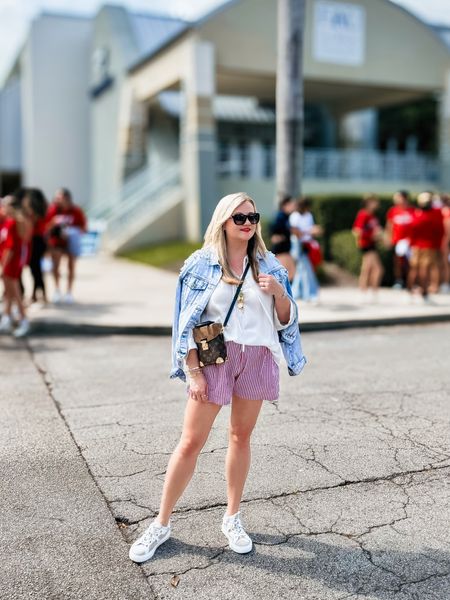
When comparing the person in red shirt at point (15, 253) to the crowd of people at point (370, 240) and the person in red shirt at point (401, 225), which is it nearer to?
the crowd of people at point (370, 240)

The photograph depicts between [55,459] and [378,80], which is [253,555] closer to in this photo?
[55,459]

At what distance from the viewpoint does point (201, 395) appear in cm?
338

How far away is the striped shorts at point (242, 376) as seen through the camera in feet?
11.2

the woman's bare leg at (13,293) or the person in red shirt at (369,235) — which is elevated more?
the person in red shirt at (369,235)

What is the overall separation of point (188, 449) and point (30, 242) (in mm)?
8042

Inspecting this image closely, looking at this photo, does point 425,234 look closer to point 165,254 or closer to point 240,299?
point 240,299

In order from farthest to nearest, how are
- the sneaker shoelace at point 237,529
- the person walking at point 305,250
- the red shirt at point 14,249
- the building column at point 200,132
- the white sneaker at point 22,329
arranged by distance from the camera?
the building column at point 200,132, the person walking at point 305,250, the white sneaker at point 22,329, the red shirt at point 14,249, the sneaker shoelace at point 237,529

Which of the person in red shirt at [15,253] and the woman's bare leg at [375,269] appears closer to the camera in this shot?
the person in red shirt at [15,253]

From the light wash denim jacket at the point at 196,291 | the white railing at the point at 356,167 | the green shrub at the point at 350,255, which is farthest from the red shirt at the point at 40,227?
the white railing at the point at 356,167

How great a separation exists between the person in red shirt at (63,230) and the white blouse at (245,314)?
27.8 feet

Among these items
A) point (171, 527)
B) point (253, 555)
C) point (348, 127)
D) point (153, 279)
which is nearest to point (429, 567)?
point (253, 555)

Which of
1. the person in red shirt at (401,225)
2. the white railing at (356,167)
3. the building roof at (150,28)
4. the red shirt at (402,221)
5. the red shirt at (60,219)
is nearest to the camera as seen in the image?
the red shirt at (60,219)

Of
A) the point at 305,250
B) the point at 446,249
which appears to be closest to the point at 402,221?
the point at 446,249

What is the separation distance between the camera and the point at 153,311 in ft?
35.1
